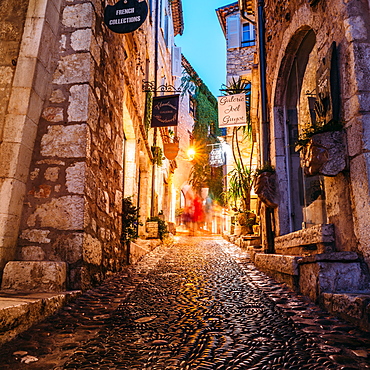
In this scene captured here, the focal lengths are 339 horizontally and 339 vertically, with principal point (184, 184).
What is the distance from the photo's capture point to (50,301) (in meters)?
2.53

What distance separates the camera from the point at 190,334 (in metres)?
2.08

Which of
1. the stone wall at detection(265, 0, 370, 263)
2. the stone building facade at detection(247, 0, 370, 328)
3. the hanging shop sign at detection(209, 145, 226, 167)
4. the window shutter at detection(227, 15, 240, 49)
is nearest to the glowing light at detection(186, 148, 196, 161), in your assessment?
the hanging shop sign at detection(209, 145, 226, 167)

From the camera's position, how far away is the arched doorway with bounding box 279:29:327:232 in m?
4.77

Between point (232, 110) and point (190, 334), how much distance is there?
781 centimetres

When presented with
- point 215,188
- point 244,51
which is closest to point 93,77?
point 244,51

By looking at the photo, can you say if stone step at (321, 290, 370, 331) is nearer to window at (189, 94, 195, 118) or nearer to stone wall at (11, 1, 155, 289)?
stone wall at (11, 1, 155, 289)

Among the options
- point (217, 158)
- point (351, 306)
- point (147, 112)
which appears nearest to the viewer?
point (351, 306)

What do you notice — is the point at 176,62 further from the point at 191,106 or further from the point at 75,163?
the point at 75,163

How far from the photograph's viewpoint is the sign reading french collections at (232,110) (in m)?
9.05

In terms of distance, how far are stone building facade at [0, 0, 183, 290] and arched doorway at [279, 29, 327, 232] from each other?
2.83 m

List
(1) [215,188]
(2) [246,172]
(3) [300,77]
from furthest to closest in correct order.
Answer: (1) [215,188] → (2) [246,172] → (3) [300,77]

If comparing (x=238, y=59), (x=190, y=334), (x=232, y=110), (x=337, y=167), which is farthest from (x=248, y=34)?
(x=190, y=334)

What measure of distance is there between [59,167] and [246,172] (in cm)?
685

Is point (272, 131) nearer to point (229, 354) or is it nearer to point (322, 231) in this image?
point (322, 231)
